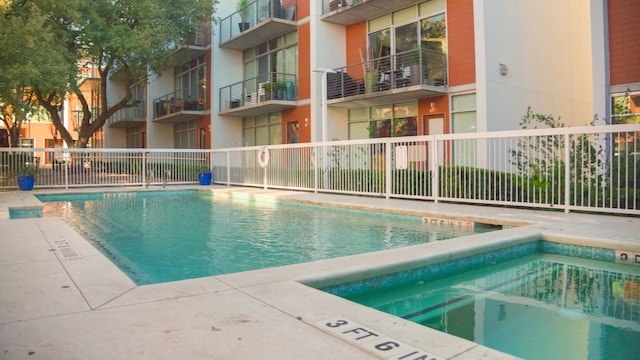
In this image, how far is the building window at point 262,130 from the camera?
20531mm

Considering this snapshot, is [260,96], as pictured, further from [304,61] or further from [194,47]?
[194,47]

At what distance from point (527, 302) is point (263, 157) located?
1226 centimetres

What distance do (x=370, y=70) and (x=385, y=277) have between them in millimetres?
12773

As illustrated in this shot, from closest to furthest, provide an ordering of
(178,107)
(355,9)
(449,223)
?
(449,223) < (355,9) < (178,107)

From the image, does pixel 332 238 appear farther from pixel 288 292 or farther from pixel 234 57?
pixel 234 57

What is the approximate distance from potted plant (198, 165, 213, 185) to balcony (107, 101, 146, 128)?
13081 mm

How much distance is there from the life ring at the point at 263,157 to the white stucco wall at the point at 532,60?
21.5 ft

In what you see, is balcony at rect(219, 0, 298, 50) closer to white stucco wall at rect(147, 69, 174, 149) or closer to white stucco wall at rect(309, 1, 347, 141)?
white stucco wall at rect(309, 1, 347, 141)

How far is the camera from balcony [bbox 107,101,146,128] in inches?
1184

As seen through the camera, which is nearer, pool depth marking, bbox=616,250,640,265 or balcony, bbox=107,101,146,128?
pool depth marking, bbox=616,250,640,265

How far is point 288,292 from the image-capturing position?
3.39m

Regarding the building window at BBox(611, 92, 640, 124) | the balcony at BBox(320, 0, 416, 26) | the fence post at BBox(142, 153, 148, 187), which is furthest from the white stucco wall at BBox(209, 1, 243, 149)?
the building window at BBox(611, 92, 640, 124)

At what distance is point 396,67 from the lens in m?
15.3

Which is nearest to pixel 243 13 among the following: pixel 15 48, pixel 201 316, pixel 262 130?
pixel 262 130
